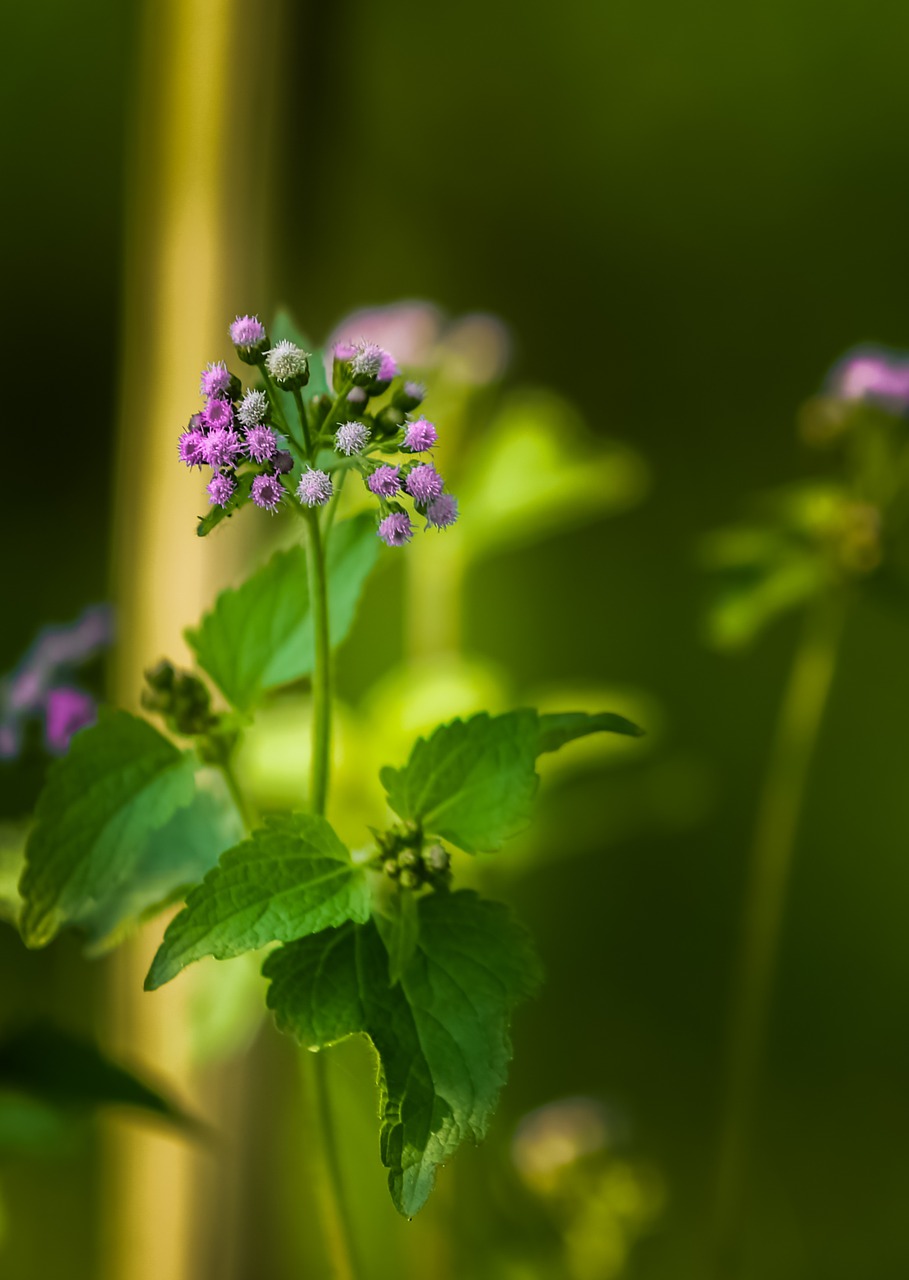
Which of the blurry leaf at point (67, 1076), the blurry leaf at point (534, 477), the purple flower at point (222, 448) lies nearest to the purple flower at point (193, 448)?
the purple flower at point (222, 448)

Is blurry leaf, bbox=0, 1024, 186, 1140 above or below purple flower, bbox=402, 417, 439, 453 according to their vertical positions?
below

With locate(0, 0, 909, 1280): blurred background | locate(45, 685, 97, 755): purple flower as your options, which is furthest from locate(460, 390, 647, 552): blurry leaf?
locate(45, 685, 97, 755): purple flower

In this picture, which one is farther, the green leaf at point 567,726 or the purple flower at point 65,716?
the purple flower at point 65,716

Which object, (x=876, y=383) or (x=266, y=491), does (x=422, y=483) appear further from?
(x=876, y=383)

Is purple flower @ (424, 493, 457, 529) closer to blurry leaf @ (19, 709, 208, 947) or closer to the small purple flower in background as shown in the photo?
blurry leaf @ (19, 709, 208, 947)

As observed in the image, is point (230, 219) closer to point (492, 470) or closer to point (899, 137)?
point (492, 470)

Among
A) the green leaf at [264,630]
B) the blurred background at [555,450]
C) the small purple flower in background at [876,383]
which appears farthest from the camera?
the blurred background at [555,450]

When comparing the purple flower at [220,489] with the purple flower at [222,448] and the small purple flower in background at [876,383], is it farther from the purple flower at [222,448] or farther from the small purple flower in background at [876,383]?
the small purple flower in background at [876,383]

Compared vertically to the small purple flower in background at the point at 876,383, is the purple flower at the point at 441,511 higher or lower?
lower
